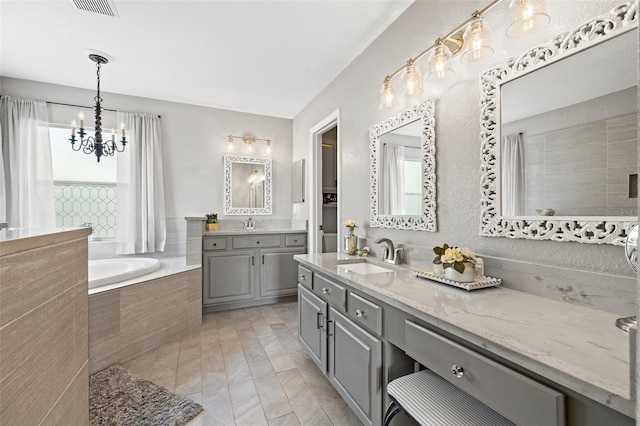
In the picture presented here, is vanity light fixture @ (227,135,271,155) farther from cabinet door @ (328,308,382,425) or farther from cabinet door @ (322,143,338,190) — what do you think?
cabinet door @ (328,308,382,425)

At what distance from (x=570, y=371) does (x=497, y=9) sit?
1.58 metres

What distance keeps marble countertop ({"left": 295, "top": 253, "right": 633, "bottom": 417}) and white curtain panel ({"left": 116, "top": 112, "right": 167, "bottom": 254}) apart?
3096mm

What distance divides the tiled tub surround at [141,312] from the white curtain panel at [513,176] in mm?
2755

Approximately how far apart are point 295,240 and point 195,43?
237 cm

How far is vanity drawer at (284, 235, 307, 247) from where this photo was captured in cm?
377

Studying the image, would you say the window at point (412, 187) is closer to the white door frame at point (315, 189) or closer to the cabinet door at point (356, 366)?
the cabinet door at point (356, 366)

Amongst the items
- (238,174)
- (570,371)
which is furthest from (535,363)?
(238,174)

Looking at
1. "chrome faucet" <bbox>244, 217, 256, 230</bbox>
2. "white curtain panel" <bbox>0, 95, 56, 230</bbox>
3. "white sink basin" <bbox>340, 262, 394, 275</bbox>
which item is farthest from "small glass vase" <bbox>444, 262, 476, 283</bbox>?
"white curtain panel" <bbox>0, 95, 56, 230</bbox>

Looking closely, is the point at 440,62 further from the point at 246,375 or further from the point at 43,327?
the point at 246,375

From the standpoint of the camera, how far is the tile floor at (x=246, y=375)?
5.57 ft

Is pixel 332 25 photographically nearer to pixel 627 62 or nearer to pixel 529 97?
pixel 529 97

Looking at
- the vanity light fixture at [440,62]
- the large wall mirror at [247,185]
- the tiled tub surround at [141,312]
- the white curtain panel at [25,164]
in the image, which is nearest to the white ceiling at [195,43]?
the white curtain panel at [25,164]

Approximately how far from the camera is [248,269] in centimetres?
356

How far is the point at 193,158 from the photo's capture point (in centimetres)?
388
